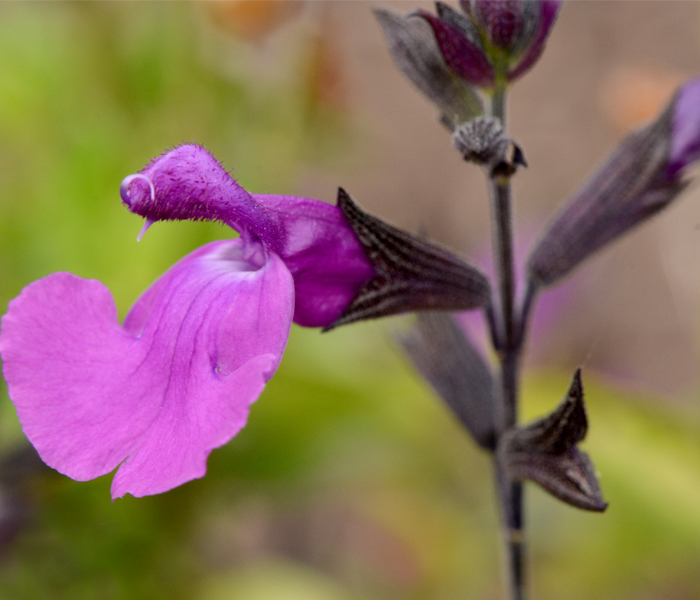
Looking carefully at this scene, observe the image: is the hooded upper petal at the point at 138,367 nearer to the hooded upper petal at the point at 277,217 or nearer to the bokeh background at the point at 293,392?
the hooded upper petal at the point at 277,217

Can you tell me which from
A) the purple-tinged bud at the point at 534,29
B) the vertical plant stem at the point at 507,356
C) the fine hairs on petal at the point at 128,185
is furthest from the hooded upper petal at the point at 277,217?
the purple-tinged bud at the point at 534,29

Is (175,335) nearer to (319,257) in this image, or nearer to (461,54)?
(319,257)

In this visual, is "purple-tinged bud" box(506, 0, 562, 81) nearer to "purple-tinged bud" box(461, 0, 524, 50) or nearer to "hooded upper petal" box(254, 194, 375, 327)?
"purple-tinged bud" box(461, 0, 524, 50)

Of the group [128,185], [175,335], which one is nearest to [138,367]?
[175,335]

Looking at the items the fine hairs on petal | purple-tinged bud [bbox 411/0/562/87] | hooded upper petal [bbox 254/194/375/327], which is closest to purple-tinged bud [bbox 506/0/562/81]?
purple-tinged bud [bbox 411/0/562/87]

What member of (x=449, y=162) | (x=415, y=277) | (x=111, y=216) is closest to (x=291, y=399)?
(x=111, y=216)
